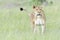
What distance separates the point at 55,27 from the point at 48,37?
231cm

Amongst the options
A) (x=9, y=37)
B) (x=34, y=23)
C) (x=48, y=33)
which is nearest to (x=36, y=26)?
(x=34, y=23)

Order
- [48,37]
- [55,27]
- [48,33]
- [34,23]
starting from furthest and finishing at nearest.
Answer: [55,27]
[34,23]
[48,33]
[48,37]

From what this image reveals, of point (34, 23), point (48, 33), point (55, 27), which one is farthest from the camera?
point (55, 27)

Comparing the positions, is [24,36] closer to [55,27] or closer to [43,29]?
[43,29]

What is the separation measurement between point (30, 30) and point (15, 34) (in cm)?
118

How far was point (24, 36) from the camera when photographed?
392 inches

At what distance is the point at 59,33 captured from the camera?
10258 mm

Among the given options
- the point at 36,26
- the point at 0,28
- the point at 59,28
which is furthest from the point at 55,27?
the point at 0,28

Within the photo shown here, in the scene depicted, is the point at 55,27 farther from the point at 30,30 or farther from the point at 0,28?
the point at 0,28

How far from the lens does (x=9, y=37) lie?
981 cm

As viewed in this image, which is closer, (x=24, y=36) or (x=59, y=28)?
(x=24, y=36)

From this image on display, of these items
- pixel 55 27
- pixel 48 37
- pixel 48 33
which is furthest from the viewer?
pixel 55 27

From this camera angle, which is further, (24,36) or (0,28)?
(0,28)

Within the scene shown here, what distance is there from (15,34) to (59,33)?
1.34 meters
